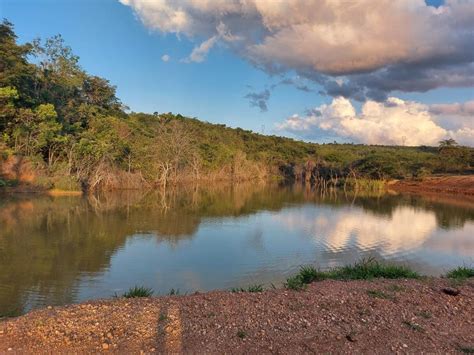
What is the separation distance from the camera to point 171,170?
52.2 metres

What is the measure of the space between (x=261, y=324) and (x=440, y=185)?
199 ft

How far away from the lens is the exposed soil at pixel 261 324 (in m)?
5.47

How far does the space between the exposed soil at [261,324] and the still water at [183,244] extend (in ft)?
12.6

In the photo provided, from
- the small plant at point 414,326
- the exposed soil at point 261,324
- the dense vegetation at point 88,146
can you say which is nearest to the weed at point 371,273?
the exposed soil at point 261,324

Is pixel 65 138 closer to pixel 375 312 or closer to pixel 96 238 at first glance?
pixel 96 238

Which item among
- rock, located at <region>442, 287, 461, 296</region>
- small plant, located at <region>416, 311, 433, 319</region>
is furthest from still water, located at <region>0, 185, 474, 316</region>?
small plant, located at <region>416, 311, 433, 319</region>

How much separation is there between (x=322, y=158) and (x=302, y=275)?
245 ft

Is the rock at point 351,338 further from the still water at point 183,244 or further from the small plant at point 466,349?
the still water at point 183,244

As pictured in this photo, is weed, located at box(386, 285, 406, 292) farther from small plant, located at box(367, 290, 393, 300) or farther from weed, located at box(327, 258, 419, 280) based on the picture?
weed, located at box(327, 258, 419, 280)

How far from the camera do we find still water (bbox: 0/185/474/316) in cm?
1209

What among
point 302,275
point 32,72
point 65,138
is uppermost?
point 32,72

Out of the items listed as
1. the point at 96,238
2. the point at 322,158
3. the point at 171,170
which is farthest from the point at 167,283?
the point at 322,158

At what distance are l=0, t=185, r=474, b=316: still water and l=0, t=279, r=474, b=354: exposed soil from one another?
3.85m

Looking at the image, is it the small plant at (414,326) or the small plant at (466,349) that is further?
the small plant at (414,326)
